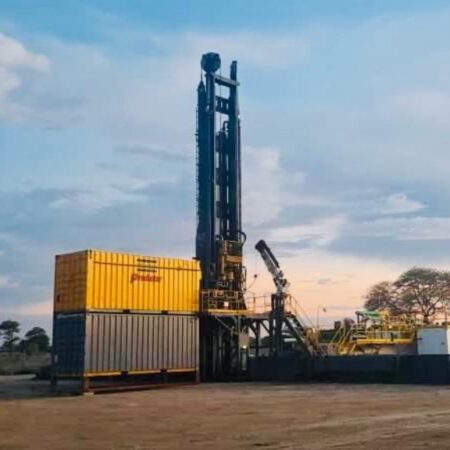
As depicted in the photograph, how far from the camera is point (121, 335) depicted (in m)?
29.7

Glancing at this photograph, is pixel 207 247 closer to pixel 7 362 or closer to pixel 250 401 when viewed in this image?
pixel 250 401

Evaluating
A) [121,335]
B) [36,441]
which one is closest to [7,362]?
[121,335]

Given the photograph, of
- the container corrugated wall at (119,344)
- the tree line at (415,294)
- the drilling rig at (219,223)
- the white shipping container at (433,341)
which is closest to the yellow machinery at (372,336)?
the white shipping container at (433,341)

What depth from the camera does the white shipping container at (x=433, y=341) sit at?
127 feet

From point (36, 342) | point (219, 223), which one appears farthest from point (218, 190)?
point (36, 342)

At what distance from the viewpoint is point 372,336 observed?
1547 inches

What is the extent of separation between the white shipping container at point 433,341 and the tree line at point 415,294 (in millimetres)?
26948

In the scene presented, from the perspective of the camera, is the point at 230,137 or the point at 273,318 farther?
the point at 230,137

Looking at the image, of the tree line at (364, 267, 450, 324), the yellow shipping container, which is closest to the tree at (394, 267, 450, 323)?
the tree line at (364, 267, 450, 324)

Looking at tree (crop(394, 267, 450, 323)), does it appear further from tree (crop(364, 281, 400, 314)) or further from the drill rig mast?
the drill rig mast

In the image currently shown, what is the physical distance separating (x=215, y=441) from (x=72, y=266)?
18.3 meters

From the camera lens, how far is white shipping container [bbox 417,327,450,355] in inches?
1518

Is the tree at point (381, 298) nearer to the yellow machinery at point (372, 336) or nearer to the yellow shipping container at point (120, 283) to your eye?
the yellow machinery at point (372, 336)

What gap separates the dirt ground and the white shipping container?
513 inches
